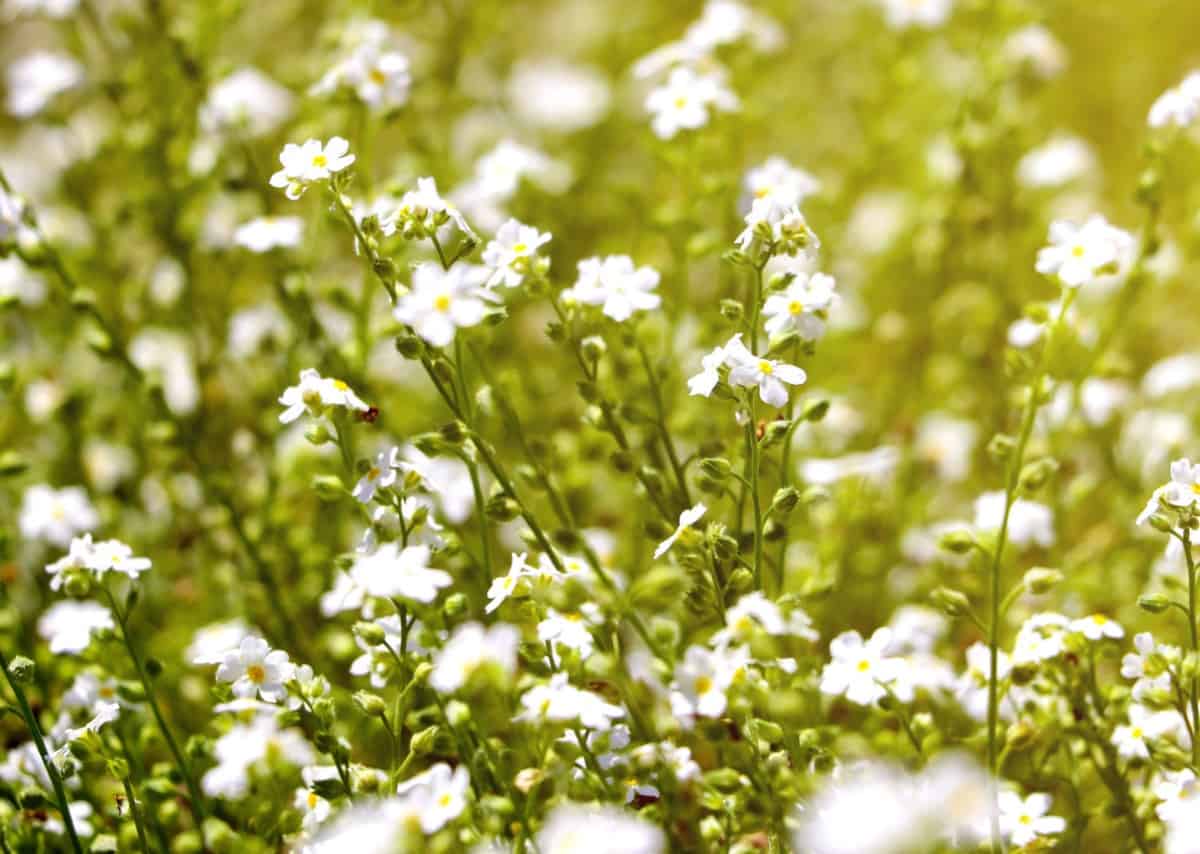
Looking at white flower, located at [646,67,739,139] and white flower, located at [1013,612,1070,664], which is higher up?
white flower, located at [646,67,739,139]

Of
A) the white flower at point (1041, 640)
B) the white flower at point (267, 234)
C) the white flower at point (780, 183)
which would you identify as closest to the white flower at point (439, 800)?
the white flower at point (1041, 640)

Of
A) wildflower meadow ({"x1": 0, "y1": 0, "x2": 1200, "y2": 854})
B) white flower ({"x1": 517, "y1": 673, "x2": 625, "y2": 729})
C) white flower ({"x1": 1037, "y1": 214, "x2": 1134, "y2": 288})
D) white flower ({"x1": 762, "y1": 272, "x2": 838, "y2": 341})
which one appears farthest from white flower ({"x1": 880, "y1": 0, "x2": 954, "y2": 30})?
white flower ({"x1": 517, "y1": 673, "x2": 625, "y2": 729})

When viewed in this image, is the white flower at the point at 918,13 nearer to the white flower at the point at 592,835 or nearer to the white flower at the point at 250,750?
the white flower at the point at 592,835

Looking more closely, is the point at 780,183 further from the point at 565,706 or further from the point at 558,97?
the point at 558,97

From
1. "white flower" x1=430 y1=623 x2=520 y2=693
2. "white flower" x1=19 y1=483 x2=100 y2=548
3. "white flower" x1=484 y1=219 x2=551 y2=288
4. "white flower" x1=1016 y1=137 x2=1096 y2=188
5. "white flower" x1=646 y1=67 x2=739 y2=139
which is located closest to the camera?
"white flower" x1=430 y1=623 x2=520 y2=693

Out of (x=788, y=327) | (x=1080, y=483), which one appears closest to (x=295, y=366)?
(x=788, y=327)

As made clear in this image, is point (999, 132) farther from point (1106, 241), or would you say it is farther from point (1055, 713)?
point (1055, 713)

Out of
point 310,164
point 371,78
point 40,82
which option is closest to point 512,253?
point 310,164

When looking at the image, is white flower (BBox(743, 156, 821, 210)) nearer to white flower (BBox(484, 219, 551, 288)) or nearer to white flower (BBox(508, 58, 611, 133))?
white flower (BBox(484, 219, 551, 288))
